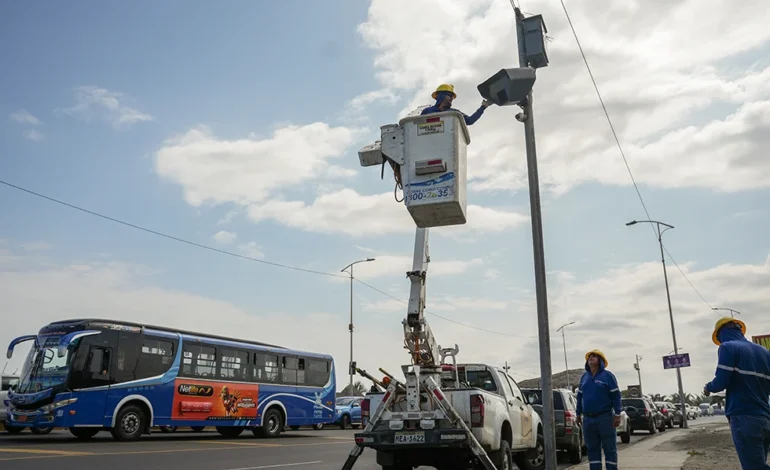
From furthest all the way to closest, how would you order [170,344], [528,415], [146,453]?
[170,344] < [146,453] < [528,415]

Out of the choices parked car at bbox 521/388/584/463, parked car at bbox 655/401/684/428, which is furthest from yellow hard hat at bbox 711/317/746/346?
parked car at bbox 655/401/684/428

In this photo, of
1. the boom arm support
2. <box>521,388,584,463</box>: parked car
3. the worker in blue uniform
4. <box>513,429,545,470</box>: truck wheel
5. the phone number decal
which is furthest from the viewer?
<box>521,388,584,463</box>: parked car

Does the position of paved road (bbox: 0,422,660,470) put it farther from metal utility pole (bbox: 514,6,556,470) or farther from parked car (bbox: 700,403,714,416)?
parked car (bbox: 700,403,714,416)

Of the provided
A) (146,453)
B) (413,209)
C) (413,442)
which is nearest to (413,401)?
(413,442)

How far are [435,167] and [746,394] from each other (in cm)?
381

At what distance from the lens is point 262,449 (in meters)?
17.9

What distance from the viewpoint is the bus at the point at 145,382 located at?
18453 mm

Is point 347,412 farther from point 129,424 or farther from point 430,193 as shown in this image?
point 430,193

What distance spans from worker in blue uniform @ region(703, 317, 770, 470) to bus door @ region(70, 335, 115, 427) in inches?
644

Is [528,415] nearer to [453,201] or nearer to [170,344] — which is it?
[453,201]

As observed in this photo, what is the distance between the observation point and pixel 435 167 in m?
7.73

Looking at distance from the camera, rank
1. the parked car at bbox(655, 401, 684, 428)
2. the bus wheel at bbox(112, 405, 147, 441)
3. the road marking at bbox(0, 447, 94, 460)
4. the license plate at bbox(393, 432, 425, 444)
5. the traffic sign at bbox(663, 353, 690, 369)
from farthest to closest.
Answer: the parked car at bbox(655, 401, 684, 428)
the traffic sign at bbox(663, 353, 690, 369)
the bus wheel at bbox(112, 405, 147, 441)
the road marking at bbox(0, 447, 94, 460)
the license plate at bbox(393, 432, 425, 444)

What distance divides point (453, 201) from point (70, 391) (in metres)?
14.7

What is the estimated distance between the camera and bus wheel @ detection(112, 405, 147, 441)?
19.3 metres
